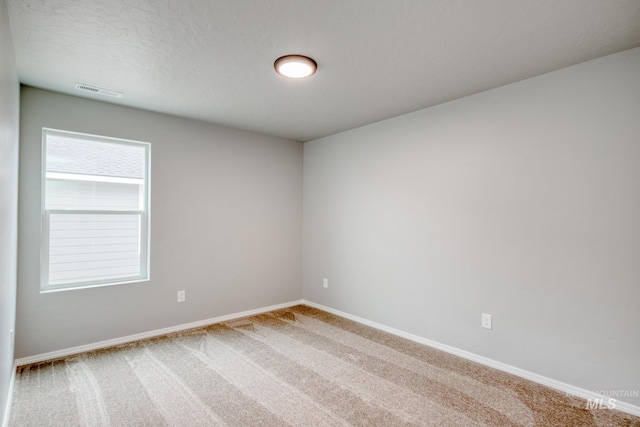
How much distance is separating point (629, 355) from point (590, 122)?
1.64 meters

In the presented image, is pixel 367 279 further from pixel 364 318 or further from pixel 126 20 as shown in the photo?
pixel 126 20

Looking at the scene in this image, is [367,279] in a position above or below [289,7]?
below

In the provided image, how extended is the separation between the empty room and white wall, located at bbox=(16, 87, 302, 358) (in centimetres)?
2

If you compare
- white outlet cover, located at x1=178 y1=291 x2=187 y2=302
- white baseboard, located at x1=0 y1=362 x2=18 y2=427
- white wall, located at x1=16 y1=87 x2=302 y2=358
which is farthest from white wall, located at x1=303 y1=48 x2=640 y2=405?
white baseboard, located at x1=0 y1=362 x2=18 y2=427

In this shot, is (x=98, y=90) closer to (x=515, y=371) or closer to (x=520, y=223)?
(x=520, y=223)

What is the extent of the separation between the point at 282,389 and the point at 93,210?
253cm

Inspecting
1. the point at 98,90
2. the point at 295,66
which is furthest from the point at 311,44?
the point at 98,90

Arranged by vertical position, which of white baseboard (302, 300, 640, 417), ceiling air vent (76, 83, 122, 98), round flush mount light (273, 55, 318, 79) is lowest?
white baseboard (302, 300, 640, 417)

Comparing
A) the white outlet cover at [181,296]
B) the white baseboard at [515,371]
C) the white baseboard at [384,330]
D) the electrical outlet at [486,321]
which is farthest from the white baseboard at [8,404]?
the electrical outlet at [486,321]

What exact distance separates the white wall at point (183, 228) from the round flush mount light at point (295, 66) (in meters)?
1.83

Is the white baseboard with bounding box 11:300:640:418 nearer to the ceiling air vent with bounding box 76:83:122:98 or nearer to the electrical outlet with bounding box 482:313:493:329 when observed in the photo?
the electrical outlet with bounding box 482:313:493:329

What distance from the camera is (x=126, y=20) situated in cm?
190

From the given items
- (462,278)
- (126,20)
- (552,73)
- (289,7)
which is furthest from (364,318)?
(126,20)

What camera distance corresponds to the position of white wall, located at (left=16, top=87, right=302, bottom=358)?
2.88 meters
